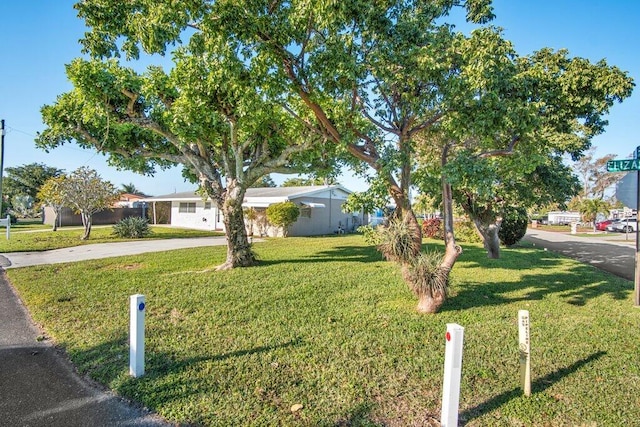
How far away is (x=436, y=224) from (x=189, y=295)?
57.4 feet

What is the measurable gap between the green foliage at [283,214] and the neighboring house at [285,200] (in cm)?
67

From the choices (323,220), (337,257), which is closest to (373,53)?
(337,257)

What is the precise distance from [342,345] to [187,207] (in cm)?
2637

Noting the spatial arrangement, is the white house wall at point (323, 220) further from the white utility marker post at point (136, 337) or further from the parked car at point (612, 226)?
the parked car at point (612, 226)

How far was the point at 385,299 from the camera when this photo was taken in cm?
697

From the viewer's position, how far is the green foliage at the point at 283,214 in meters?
20.8

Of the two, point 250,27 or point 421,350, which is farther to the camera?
point 250,27

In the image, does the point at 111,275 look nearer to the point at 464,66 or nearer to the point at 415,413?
the point at 415,413

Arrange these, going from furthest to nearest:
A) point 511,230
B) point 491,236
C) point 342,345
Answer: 1. point 511,230
2. point 491,236
3. point 342,345

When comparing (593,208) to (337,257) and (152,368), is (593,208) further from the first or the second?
(152,368)

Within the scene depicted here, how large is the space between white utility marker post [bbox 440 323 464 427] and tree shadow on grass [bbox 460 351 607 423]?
336 mm

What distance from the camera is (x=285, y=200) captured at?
2144 cm

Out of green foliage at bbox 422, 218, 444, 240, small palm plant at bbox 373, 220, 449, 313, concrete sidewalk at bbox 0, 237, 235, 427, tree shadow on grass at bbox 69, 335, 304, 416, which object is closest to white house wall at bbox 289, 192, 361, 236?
green foliage at bbox 422, 218, 444, 240

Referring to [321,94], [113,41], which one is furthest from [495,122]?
[113,41]
